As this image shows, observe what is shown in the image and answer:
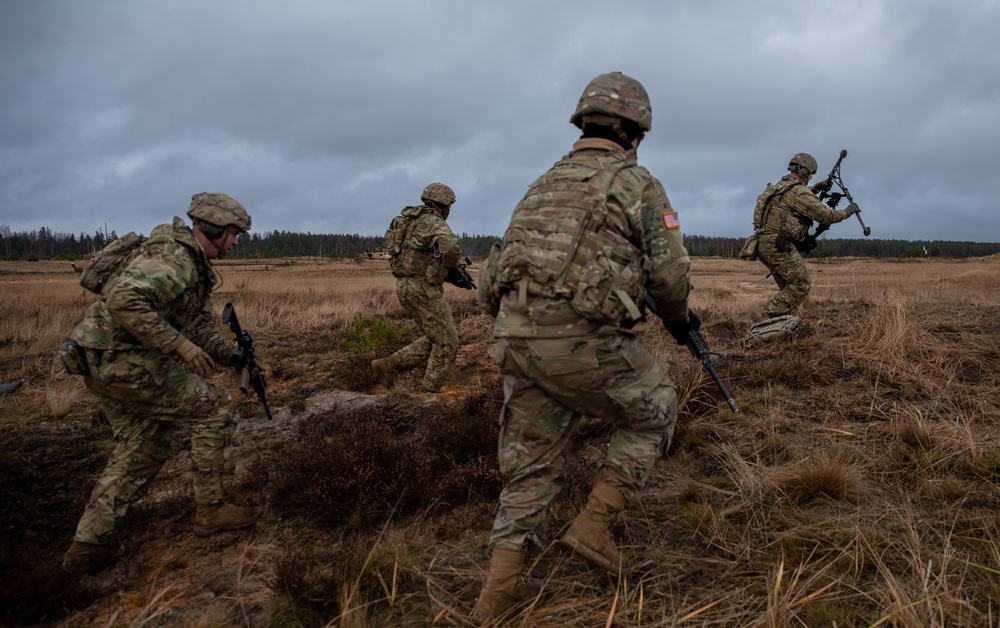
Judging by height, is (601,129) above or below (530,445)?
above

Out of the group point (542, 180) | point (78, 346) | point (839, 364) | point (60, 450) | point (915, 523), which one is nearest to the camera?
point (542, 180)

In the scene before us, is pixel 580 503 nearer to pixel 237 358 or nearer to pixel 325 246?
pixel 237 358

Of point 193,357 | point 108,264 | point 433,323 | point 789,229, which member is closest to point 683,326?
point 193,357

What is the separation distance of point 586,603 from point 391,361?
4.64 metres

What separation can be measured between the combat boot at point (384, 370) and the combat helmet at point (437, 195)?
1.88 m

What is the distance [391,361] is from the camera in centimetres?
709

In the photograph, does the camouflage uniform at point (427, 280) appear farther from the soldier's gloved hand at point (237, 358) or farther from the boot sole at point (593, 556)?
the boot sole at point (593, 556)

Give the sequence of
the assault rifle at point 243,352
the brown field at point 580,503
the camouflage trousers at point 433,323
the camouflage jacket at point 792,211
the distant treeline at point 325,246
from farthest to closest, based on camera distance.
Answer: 1. the distant treeline at point 325,246
2. the camouflage jacket at point 792,211
3. the camouflage trousers at point 433,323
4. the assault rifle at point 243,352
5. the brown field at point 580,503

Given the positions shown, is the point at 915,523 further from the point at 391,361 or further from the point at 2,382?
the point at 2,382

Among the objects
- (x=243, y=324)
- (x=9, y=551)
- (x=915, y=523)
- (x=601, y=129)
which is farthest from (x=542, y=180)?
(x=243, y=324)

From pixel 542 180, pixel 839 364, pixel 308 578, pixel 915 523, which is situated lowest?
pixel 308 578

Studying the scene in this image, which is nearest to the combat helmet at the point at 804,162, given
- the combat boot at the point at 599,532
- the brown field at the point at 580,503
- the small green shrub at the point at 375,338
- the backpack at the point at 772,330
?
the backpack at the point at 772,330

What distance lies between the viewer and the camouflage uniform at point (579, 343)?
2.71m

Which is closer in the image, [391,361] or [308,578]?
[308,578]
